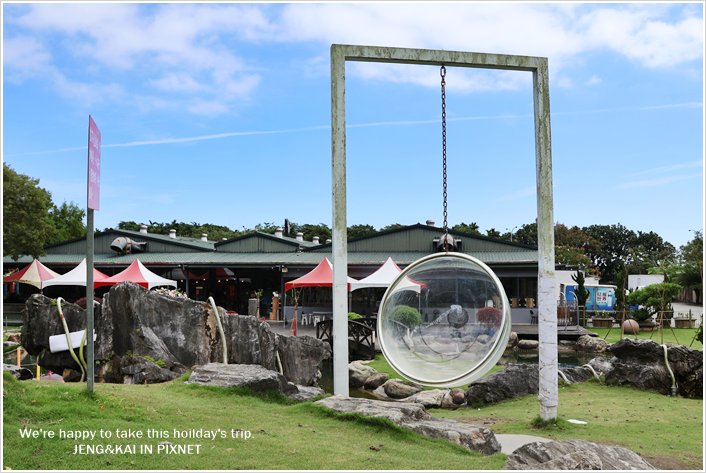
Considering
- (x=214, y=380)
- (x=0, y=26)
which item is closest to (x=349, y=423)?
(x=214, y=380)

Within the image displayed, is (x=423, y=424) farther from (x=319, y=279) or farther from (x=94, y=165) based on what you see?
(x=319, y=279)

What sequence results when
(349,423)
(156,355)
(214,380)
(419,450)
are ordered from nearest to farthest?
(419,450), (349,423), (214,380), (156,355)

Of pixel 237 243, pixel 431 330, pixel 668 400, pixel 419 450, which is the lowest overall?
pixel 668 400

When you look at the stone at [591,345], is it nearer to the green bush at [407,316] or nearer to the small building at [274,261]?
the small building at [274,261]

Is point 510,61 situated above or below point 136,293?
above

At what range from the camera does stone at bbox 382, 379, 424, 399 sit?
10.4 metres

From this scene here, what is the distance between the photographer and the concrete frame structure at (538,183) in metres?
5.59

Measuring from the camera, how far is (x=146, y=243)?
28781 mm

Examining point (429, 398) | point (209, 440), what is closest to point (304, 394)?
point (209, 440)

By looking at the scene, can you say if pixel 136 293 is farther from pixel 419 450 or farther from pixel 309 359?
pixel 419 450

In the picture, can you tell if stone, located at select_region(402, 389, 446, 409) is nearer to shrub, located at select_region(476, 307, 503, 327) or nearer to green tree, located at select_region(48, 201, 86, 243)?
shrub, located at select_region(476, 307, 503, 327)

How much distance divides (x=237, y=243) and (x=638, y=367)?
2238 cm

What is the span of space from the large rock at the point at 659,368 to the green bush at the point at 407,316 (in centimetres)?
567

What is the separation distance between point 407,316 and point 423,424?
101 centimetres
